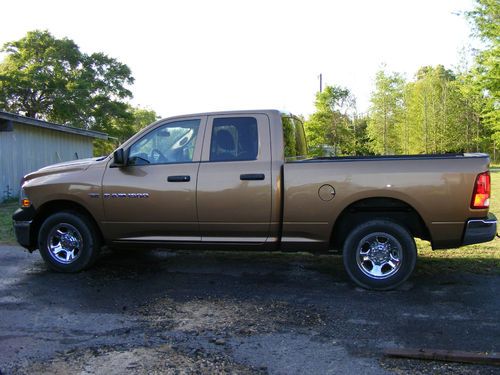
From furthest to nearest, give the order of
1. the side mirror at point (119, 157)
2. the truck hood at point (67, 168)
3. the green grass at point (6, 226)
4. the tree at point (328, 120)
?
1. the tree at point (328, 120)
2. the green grass at point (6, 226)
3. the truck hood at point (67, 168)
4. the side mirror at point (119, 157)

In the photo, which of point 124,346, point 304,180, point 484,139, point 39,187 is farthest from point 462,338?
point 484,139

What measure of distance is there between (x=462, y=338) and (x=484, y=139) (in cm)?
5077

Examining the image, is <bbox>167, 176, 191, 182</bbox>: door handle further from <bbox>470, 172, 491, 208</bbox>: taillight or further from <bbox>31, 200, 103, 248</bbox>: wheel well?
<bbox>470, 172, 491, 208</bbox>: taillight

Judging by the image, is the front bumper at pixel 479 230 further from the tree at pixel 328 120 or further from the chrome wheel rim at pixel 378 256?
the tree at pixel 328 120

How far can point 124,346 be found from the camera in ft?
13.0

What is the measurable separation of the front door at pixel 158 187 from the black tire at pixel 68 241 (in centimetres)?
32

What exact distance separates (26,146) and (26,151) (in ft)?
0.60

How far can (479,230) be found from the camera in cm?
511

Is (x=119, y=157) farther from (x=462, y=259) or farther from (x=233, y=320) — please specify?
(x=462, y=259)

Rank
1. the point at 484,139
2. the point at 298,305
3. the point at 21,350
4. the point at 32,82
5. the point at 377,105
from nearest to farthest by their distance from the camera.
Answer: the point at 21,350 → the point at 298,305 → the point at 32,82 → the point at 377,105 → the point at 484,139

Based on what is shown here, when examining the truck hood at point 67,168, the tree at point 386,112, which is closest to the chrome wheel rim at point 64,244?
the truck hood at point 67,168

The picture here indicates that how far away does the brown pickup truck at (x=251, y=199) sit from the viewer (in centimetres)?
517

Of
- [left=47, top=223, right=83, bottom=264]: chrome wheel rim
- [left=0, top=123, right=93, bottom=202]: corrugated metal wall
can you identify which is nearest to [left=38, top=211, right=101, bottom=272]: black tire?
[left=47, top=223, right=83, bottom=264]: chrome wheel rim

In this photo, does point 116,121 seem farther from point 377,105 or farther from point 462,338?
point 462,338
